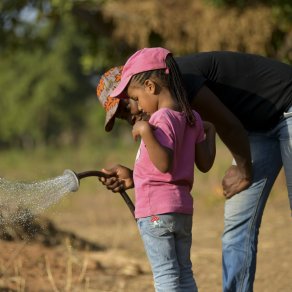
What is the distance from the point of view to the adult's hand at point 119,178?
3832 mm

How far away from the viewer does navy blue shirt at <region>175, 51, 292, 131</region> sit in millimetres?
3893

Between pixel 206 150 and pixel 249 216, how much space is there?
2.67 feet

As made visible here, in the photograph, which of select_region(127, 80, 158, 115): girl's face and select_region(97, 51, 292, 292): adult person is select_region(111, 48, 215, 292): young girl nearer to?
select_region(127, 80, 158, 115): girl's face

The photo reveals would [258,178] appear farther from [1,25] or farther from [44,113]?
[44,113]

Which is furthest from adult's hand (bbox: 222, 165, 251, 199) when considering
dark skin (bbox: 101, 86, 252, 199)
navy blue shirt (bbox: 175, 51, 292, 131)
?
navy blue shirt (bbox: 175, 51, 292, 131)

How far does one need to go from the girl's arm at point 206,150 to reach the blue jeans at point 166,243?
9.3 inches

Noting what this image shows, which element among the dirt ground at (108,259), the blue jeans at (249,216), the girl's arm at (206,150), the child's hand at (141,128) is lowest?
the dirt ground at (108,259)

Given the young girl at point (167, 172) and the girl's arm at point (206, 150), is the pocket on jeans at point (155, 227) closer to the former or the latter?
the young girl at point (167, 172)

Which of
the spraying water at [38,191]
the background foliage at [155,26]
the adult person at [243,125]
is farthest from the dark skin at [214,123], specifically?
the background foliage at [155,26]

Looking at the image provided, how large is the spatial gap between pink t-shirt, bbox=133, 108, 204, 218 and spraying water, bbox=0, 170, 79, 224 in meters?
0.29

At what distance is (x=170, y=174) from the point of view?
3.48 meters

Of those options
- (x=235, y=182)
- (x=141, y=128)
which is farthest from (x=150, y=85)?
(x=235, y=182)

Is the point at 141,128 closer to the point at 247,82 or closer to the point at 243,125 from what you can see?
the point at 247,82

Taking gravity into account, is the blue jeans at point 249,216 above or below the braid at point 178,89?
below
